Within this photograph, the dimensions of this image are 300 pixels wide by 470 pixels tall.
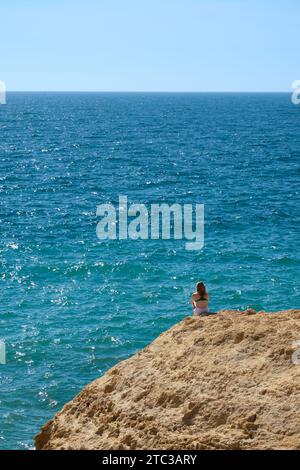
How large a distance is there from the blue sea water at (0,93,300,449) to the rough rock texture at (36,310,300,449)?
26.8 ft

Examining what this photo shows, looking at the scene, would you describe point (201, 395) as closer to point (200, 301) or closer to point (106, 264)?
point (200, 301)

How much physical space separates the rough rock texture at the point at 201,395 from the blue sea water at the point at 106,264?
321 inches

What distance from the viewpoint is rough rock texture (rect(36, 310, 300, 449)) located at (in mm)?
11430

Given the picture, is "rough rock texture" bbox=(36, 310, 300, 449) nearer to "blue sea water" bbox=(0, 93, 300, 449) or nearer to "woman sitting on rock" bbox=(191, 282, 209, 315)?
"woman sitting on rock" bbox=(191, 282, 209, 315)

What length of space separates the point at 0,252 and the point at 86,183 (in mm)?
26608

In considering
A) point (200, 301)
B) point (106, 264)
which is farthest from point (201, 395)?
point (106, 264)

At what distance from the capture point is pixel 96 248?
39844mm

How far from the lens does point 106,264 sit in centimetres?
3684

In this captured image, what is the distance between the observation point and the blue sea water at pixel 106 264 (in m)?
26.0

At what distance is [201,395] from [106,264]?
24801 millimetres

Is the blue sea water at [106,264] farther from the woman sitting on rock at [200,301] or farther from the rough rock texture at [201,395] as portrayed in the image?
the rough rock texture at [201,395]
